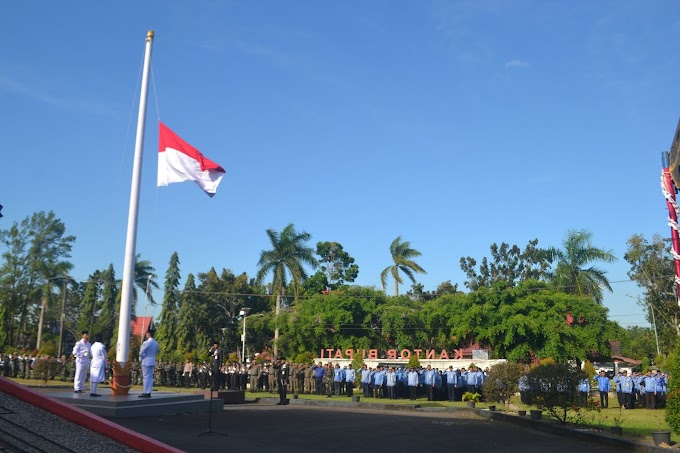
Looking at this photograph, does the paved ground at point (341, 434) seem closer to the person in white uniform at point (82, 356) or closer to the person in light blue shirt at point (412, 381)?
the person in white uniform at point (82, 356)

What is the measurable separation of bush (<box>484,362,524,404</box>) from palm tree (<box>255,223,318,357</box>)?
31444 millimetres

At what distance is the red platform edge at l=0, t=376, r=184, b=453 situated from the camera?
25.6ft

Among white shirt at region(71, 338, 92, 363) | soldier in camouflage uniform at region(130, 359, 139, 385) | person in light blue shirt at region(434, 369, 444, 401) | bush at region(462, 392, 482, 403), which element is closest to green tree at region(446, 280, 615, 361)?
person in light blue shirt at region(434, 369, 444, 401)

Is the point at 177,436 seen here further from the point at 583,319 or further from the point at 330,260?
the point at 330,260

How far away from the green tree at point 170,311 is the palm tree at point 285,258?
14585mm

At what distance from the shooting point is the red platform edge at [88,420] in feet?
25.6

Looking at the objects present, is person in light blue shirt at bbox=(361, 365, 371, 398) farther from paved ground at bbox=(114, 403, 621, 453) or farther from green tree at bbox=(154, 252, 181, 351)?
green tree at bbox=(154, 252, 181, 351)

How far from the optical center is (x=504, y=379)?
18.4 metres

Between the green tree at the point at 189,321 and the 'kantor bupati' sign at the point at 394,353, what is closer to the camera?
the 'kantor bupati' sign at the point at 394,353

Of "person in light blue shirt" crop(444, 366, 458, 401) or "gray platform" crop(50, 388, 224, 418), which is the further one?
"person in light blue shirt" crop(444, 366, 458, 401)

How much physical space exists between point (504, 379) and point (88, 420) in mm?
13080

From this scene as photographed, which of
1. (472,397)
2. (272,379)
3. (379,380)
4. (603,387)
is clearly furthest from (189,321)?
(603,387)

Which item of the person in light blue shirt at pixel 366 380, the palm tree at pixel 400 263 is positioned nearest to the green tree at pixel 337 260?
the palm tree at pixel 400 263

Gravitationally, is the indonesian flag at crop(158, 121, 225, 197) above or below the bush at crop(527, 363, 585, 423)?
above
